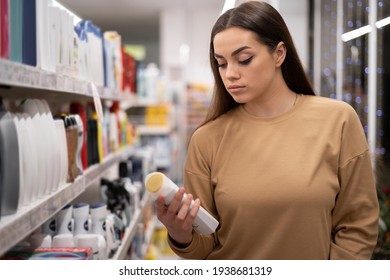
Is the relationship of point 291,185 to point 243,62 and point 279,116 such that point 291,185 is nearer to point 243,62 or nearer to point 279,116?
point 279,116

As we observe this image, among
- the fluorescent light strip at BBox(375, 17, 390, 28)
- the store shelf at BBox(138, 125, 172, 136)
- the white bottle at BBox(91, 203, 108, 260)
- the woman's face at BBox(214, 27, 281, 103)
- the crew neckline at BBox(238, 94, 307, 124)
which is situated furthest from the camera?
the store shelf at BBox(138, 125, 172, 136)

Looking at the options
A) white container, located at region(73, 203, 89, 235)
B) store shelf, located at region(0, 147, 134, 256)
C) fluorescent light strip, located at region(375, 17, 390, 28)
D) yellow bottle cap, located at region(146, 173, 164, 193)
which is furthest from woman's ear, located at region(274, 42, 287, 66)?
white container, located at region(73, 203, 89, 235)

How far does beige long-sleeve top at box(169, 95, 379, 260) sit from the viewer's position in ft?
4.43

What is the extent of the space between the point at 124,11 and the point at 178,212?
8.66 ft

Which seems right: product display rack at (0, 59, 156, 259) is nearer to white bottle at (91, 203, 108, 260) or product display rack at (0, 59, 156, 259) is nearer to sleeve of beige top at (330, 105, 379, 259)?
white bottle at (91, 203, 108, 260)

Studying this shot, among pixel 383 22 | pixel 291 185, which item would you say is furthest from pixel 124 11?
pixel 291 185

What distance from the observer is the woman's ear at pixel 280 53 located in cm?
140

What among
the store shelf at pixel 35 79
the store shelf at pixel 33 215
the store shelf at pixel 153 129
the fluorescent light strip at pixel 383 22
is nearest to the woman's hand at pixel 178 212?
the store shelf at pixel 33 215

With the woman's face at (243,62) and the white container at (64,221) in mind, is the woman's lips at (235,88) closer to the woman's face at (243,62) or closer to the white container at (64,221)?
the woman's face at (243,62)

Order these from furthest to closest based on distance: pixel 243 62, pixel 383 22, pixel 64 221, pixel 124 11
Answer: pixel 124 11 → pixel 64 221 → pixel 383 22 → pixel 243 62

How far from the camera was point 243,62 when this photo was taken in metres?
1.33
